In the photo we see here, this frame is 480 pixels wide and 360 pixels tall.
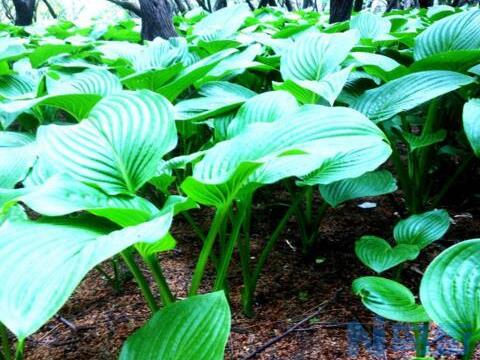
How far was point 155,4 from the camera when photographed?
2.86 meters

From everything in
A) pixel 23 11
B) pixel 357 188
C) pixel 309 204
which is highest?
pixel 357 188

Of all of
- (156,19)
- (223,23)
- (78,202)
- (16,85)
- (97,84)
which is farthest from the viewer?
(156,19)

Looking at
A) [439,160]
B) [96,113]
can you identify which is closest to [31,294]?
[96,113]

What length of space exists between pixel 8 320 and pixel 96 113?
0.49 metres

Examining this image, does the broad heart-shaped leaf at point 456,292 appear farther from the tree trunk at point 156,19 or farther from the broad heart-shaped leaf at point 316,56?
the tree trunk at point 156,19

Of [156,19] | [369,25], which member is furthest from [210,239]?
[156,19]

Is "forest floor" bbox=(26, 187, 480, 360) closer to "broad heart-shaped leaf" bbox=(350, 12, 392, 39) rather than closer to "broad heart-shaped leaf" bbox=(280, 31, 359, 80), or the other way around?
"broad heart-shaped leaf" bbox=(280, 31, 359, 80)

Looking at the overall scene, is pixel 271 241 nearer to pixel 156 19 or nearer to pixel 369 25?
pixel 369 25

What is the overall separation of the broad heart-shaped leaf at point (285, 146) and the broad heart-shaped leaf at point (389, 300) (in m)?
0.23

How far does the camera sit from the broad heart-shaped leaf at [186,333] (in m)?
0.65

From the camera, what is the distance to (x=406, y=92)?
1.06 meters

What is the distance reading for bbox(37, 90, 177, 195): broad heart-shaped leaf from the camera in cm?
80

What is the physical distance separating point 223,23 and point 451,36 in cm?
128

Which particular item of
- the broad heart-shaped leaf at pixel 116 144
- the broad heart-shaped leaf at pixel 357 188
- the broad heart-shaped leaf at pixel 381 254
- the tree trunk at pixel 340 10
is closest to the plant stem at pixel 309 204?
the broad heart-shaped leaf at pixel 357 188
